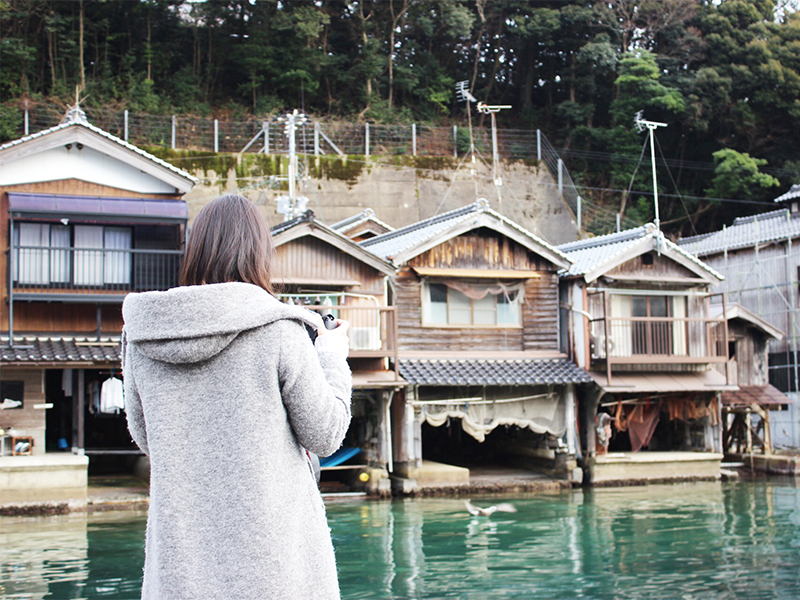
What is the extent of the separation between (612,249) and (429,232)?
5.02 metres

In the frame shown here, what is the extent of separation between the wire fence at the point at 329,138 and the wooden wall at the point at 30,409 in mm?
14228

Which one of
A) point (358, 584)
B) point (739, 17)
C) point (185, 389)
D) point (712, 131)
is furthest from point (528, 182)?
point (185, 389)

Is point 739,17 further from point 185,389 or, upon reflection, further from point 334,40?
point 185,389

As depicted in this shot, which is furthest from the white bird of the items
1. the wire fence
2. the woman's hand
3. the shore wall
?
the wire fence

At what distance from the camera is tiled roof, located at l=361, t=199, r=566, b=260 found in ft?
71.9

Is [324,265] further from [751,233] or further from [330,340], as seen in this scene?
[330,340]

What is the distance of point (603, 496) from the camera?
19.9 metres

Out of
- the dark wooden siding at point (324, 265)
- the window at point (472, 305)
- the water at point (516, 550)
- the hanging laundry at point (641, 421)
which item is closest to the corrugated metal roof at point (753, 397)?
the hanging laundry at point (641, 421)

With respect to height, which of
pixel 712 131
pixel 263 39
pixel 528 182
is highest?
pixel 263 39

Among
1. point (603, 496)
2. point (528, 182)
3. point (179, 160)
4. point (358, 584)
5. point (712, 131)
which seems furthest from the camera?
point (712, 131)

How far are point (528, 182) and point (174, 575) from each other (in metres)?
34.2

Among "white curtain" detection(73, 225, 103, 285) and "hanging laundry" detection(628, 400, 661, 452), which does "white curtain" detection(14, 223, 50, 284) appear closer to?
"white curtain" detection(73, 225, 103, 285)

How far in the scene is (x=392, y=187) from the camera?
33.7m

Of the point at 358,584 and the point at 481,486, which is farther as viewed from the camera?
the point at 481,486
